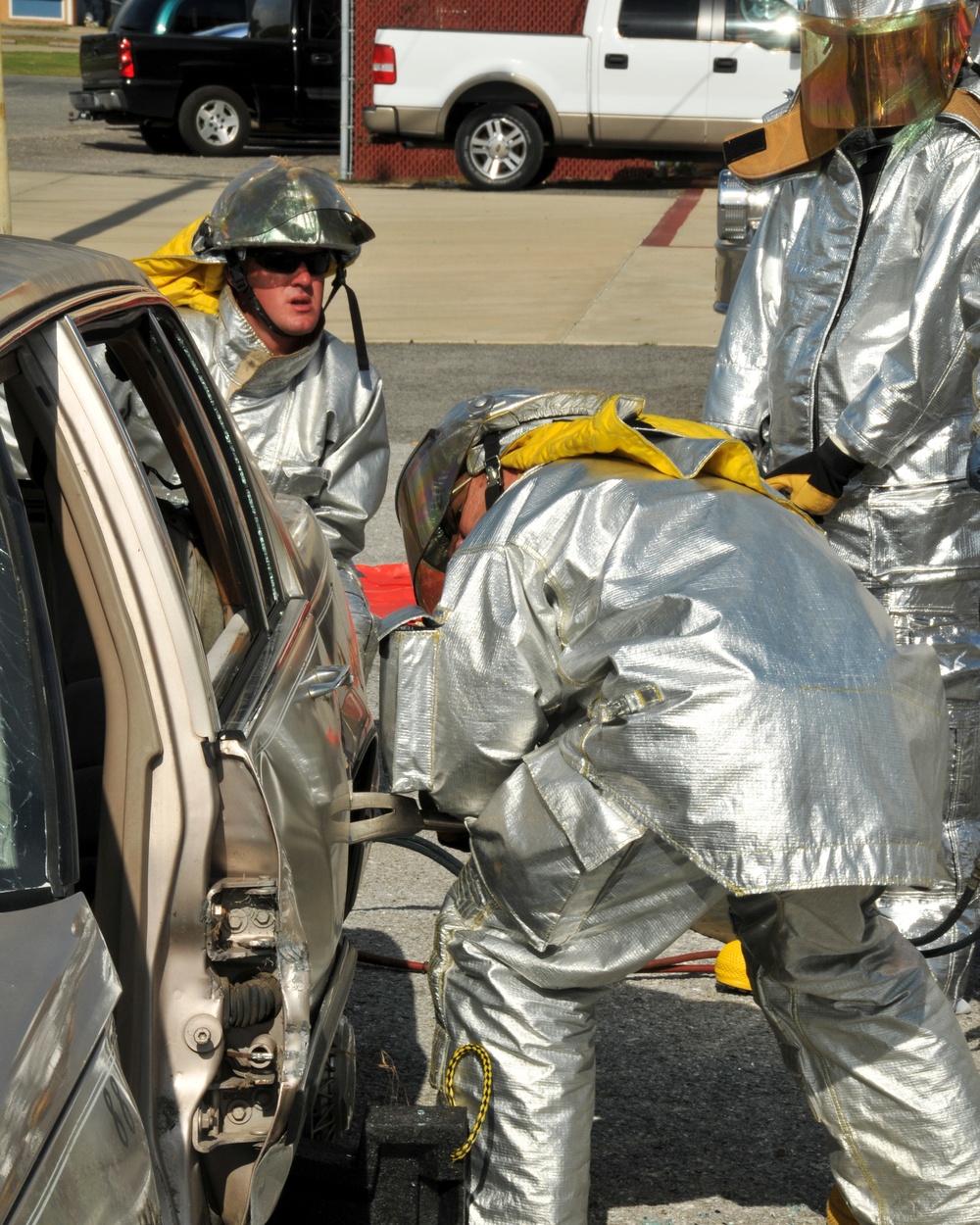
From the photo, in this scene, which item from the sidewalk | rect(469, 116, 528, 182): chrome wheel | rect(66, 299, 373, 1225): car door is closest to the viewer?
rect(66, 299, 373, 1225): car door

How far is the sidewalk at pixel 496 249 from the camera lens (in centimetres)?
1037

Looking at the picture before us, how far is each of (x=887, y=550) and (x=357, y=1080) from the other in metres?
1.53

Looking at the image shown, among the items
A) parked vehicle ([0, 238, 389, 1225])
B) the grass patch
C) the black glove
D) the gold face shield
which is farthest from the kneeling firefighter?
the grass patch

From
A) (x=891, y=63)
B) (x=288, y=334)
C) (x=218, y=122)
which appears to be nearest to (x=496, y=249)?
(x=218, y=122)

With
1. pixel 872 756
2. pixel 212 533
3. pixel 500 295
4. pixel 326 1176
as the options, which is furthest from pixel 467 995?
pixel 500 295

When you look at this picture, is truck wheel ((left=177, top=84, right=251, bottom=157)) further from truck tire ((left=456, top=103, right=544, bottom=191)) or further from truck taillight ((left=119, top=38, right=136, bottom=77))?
truck tire ((left=456, top=103, right=544, bottom=191))

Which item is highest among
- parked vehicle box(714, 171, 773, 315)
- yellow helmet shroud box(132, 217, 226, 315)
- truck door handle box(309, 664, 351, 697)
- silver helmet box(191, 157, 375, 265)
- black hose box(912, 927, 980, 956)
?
silver helmet box(191, 157, 375, 265)

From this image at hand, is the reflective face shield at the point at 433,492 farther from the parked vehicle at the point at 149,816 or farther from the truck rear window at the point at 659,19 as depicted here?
the truck rear window at the point at 659,19

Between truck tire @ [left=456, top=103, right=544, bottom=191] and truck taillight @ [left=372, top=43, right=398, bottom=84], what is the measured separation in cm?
93

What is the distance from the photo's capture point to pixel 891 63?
320 centimetres

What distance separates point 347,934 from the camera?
3.73m

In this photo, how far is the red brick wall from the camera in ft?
49.3

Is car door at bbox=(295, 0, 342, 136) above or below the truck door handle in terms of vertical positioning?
below

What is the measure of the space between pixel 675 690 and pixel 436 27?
1393 centimetres
